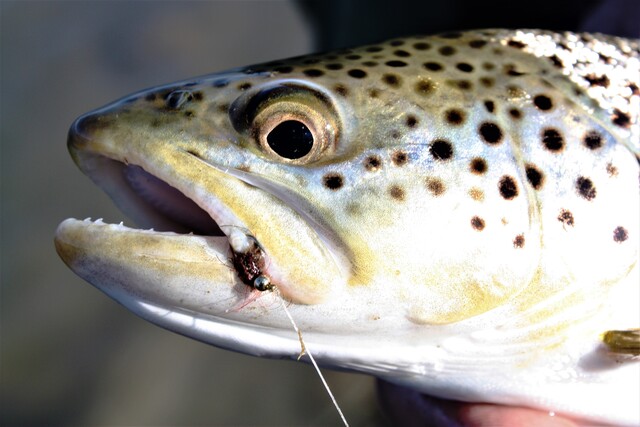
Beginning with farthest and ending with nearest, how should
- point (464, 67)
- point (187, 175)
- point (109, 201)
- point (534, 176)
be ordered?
point (109, 201) → point (464, 67) → point (534, 176) → point (187, 175)

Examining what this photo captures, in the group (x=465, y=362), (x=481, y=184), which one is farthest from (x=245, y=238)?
(x=465, y=362)

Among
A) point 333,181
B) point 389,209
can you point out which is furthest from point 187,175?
point 389,209

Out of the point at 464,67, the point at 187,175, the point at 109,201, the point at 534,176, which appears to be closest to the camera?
the point at 187,175

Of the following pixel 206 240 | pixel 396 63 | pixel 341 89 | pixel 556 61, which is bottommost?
pixel 206 240

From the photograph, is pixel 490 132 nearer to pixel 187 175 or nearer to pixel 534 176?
pixel 534 176

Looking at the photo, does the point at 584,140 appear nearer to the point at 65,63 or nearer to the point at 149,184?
the point at 149,184

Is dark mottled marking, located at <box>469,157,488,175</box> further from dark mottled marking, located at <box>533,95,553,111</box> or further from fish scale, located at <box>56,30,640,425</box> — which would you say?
dark mottled marking, located at <box>533,95,553,111</box>

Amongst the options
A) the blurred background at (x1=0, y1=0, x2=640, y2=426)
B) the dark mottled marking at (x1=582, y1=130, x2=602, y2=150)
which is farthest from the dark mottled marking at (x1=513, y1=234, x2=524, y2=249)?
the blurred background at (x1=0, y1=0, x2=640, y2=426)
